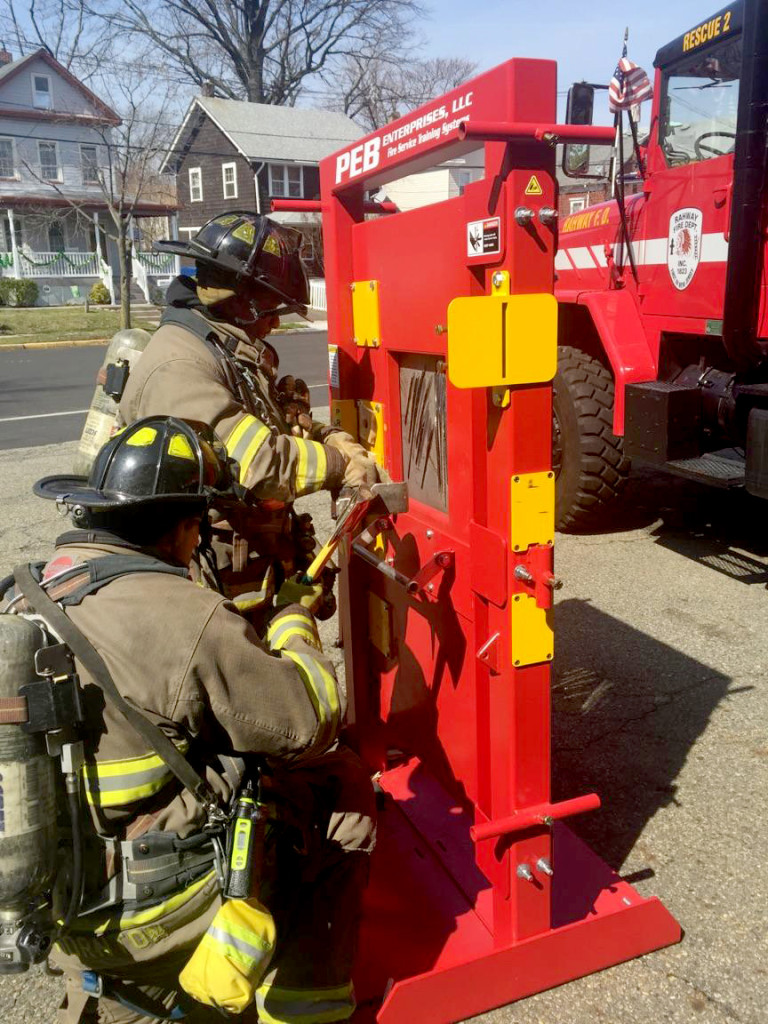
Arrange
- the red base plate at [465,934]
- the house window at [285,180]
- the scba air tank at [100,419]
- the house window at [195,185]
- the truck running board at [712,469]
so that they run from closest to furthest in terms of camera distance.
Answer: the red base plate at [465,934] → the scba air tank at [100,419] → the truck running board at [712,469] → the house window at [285,180] → the house window at [195,185]

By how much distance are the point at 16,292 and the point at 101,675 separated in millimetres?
31949

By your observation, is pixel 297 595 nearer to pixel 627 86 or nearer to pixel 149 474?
pixel 149 474

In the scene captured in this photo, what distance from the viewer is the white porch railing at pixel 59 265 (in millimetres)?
34062

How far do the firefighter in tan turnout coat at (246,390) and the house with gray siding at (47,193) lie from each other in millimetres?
32131

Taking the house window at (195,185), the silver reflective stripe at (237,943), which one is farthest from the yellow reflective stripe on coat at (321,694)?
the house window at (195,185)

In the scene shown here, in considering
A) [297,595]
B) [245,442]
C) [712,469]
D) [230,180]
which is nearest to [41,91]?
[230,180]

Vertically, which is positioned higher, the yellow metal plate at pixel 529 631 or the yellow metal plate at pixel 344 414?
the yellow metal plate at pixel 344 414

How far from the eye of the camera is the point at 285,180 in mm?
34844

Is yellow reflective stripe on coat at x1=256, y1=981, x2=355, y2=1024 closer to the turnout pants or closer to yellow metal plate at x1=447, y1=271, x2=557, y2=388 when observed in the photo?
the turnout pants

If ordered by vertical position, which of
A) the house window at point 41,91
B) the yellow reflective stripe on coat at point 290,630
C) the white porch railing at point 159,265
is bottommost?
the yellow reflective stripe on coat at point 290,630

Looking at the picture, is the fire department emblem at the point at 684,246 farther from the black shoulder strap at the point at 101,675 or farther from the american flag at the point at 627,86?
the black shoulder strap at the point at 101,675

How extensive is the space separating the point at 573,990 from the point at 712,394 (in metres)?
3.86

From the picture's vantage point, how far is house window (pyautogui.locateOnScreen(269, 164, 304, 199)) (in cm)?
3456

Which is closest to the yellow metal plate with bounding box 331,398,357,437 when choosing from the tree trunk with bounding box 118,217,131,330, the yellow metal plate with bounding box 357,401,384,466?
the yellow metal plate with bounding box 357,401,384,466
